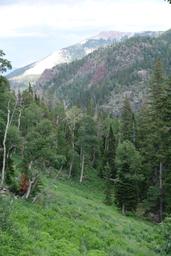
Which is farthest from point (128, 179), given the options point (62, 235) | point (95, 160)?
point (95, 160)

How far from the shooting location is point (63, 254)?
66.4ft

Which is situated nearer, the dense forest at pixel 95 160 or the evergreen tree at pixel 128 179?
the dense forest at pixel 95 160

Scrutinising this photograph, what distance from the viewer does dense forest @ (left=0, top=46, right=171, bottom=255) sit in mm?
33125

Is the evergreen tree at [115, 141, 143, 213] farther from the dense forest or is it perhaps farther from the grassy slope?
the grassy slope

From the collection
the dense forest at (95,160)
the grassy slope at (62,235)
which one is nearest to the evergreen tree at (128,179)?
the dense forest at (95,160)

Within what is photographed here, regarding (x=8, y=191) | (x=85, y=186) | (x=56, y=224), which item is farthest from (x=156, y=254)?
(x=85, y=186)

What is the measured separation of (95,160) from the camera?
304 ft

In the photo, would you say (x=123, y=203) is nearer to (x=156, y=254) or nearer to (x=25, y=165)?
(x=25, y=165)

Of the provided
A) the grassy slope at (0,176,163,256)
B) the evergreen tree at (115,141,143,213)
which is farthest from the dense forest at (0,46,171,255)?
the grassy slope at (0,176,163,256)

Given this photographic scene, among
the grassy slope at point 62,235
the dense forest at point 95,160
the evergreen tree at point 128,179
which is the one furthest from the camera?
the evergreen tree at point 128,179

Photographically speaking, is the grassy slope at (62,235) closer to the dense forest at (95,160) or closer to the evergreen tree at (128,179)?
the dense forest at (95,160)

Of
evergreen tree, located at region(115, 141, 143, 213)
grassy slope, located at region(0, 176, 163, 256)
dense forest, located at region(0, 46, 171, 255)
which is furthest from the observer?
evergreen tree, located at region(115, 141, 143, 213)

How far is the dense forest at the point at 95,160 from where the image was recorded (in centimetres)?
3312

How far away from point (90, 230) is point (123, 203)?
21.3 m
